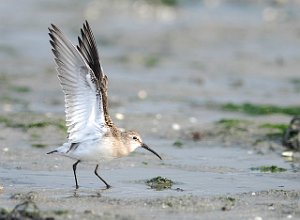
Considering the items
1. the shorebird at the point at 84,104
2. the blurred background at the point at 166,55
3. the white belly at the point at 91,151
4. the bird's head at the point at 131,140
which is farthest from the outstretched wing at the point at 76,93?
the blurred background at the point at 166,55

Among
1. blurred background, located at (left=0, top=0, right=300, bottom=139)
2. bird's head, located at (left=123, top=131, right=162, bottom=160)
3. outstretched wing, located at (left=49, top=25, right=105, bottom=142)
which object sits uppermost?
blurred background, located at (left=0, top=0, right=300, bottom=139)

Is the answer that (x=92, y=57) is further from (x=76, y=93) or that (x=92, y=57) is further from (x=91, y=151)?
(x=91, y=151)

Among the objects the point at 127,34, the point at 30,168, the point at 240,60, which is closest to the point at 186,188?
the point at 30,168

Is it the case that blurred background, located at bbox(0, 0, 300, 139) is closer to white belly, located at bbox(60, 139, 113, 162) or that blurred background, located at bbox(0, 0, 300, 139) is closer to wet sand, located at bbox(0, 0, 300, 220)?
wet sand, located at bbox(0, 0, 300, 220)

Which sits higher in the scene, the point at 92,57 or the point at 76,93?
the point at 92,57

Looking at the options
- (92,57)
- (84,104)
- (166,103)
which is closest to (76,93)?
(84,104)

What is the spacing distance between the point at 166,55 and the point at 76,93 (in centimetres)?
1023

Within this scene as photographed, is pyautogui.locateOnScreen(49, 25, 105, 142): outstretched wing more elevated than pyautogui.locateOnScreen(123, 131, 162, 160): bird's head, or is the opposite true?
pyautogui.locateOnScreen(49, 25, 105, 142): outstretched wing

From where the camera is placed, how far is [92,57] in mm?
9414

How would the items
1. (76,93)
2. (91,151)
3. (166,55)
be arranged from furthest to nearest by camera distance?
(166,55) → (76,93) → (91,151)

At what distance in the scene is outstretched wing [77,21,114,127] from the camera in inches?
365

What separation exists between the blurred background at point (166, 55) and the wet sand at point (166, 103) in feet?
0.10

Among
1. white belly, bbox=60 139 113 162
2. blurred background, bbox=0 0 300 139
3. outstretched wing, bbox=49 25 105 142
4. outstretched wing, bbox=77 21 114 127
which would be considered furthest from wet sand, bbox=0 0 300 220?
outstretched wing, bbox=77 21 114 127

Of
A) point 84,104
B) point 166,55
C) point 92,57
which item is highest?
point 166,55
